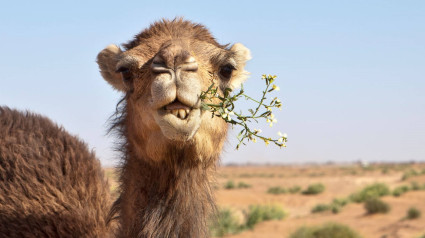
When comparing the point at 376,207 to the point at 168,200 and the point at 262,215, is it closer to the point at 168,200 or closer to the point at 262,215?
the point at 262,215

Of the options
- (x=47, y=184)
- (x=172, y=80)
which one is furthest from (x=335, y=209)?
(x=172, y=80)

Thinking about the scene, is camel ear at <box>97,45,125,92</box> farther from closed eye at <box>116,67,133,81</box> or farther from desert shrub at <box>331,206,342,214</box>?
desert shrub at <box>331,206,342,214</box>

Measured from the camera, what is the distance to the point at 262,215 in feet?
78.2

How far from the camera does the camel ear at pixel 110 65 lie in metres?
4.97

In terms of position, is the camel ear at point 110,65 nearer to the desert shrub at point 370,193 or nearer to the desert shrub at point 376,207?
the desert shrub at point 376,207

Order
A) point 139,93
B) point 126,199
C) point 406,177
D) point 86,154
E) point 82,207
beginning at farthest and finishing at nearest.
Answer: point 406,177 → point 86,154 → point 82,207 → point 126,199 → point 139,93

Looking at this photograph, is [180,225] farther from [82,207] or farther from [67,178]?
[67,178]

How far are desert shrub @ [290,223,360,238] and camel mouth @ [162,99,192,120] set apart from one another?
1409 centimetres

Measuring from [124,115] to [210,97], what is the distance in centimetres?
134

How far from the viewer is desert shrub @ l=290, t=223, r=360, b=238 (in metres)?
16.9

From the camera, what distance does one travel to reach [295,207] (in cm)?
3506

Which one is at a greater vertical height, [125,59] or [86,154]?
[125,59]

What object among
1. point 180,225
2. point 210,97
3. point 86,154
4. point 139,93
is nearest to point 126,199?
point 180,225

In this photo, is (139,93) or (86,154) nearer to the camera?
(139,93)
